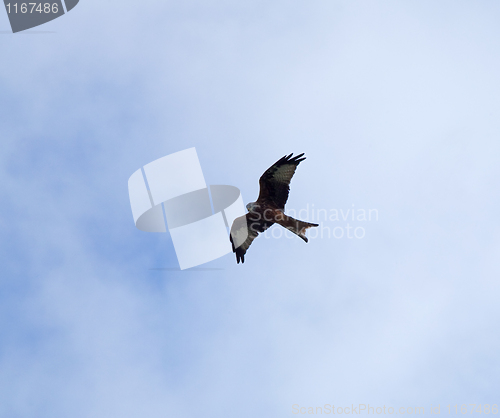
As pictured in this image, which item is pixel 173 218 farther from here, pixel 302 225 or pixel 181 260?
pixel 302 225

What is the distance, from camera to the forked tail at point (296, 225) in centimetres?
1182

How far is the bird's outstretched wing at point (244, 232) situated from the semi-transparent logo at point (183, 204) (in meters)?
0.33

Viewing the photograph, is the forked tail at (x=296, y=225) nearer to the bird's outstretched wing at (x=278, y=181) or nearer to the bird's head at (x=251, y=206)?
the bird's outstretched wing at (x=278, y=181)

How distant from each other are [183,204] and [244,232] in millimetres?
1997

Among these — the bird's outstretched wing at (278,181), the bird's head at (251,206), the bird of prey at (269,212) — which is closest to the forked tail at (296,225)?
the bird of prey at (269,212)

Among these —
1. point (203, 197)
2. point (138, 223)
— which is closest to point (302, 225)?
point (203, 197)

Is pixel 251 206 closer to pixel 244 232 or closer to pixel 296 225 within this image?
pixel 244 232

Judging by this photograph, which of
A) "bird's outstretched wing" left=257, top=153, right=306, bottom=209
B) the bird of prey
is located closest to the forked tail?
the bird of prey

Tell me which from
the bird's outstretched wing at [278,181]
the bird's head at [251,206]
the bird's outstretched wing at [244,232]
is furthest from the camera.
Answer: the bird's outstretched wing at [244,232]

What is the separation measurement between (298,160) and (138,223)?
471 cm

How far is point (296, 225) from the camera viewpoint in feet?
39.1

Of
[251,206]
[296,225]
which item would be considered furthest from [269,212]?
[296,225]

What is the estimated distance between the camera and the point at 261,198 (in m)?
11.9

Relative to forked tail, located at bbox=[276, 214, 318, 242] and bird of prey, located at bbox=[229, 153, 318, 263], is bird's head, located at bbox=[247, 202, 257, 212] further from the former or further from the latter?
forked tail, located at bbox=[276, 214, 318, 242]
